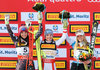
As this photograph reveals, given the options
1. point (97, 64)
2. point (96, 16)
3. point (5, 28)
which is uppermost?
point (96, 16)

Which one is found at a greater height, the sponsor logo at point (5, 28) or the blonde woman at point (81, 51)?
the sponsor logo at point (5, 28)

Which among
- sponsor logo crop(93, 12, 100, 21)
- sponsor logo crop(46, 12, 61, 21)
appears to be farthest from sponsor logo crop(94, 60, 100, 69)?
sponsor logo crop(46, 12, 61, 21)

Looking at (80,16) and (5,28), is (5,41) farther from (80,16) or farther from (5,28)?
(80,16)

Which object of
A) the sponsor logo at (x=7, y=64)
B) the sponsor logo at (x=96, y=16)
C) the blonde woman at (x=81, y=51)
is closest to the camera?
the blonde woman at (x=81, y=51)

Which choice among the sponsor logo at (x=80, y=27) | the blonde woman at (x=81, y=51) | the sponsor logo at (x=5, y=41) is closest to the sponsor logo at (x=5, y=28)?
the sponsor logo at (x=5, y=41)

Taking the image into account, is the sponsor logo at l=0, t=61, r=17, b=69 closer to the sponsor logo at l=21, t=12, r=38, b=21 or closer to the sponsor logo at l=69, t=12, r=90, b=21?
the sponsor logo at l=21, t=12, r=38, b=21

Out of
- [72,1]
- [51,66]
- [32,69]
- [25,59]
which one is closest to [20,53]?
[25,59]

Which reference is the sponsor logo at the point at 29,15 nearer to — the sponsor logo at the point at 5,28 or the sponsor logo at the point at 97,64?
the sponsor logo at the point at 5,28

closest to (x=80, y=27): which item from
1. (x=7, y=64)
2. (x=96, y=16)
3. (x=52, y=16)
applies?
(x=96, y=16)

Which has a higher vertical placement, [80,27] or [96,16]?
[96,16]

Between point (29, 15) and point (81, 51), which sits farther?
point (29, 15)

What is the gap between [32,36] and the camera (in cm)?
346

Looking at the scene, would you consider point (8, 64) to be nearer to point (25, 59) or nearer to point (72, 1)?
point (25, 59)

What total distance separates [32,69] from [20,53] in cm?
35
